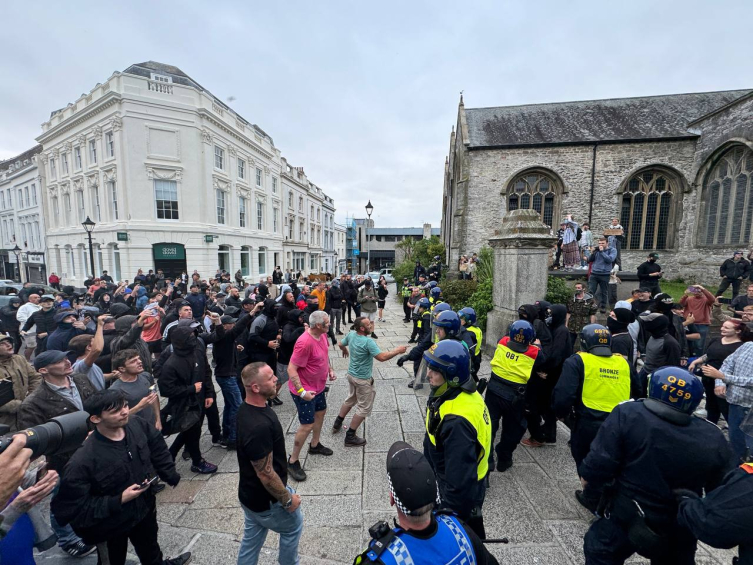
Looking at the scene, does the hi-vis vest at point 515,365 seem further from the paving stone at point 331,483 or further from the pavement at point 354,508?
the paving stone at point 331,483

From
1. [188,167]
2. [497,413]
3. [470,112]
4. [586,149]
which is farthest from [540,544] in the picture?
[470,112]

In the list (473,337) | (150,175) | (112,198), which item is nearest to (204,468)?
(473,337)

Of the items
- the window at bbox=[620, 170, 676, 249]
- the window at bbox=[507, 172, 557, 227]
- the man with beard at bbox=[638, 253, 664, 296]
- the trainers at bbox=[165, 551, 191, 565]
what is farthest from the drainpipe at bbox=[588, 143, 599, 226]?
the trainers at bbox=[165, 551, 191, 565]

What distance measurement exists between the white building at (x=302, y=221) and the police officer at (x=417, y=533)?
31030mm

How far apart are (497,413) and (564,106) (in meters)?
25.5

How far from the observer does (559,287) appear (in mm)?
7727

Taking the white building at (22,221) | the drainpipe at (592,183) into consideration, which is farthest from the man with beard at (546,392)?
the white building at (22,221)

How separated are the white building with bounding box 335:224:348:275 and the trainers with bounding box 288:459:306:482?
4936 centimetres

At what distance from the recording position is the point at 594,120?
67.8ft

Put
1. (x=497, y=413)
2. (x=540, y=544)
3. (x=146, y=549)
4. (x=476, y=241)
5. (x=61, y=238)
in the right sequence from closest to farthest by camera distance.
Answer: (x=146, y=549) < (x=540, y=544) < (x=497, y=413) < (x=476, y=241) < (x=61, y=238)

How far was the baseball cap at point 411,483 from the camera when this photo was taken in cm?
137

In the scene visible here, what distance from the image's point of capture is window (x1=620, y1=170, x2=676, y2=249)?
61.1 feet

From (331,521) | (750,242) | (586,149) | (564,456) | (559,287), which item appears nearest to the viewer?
(331,521)

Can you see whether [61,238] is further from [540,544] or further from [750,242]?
[750,242]
